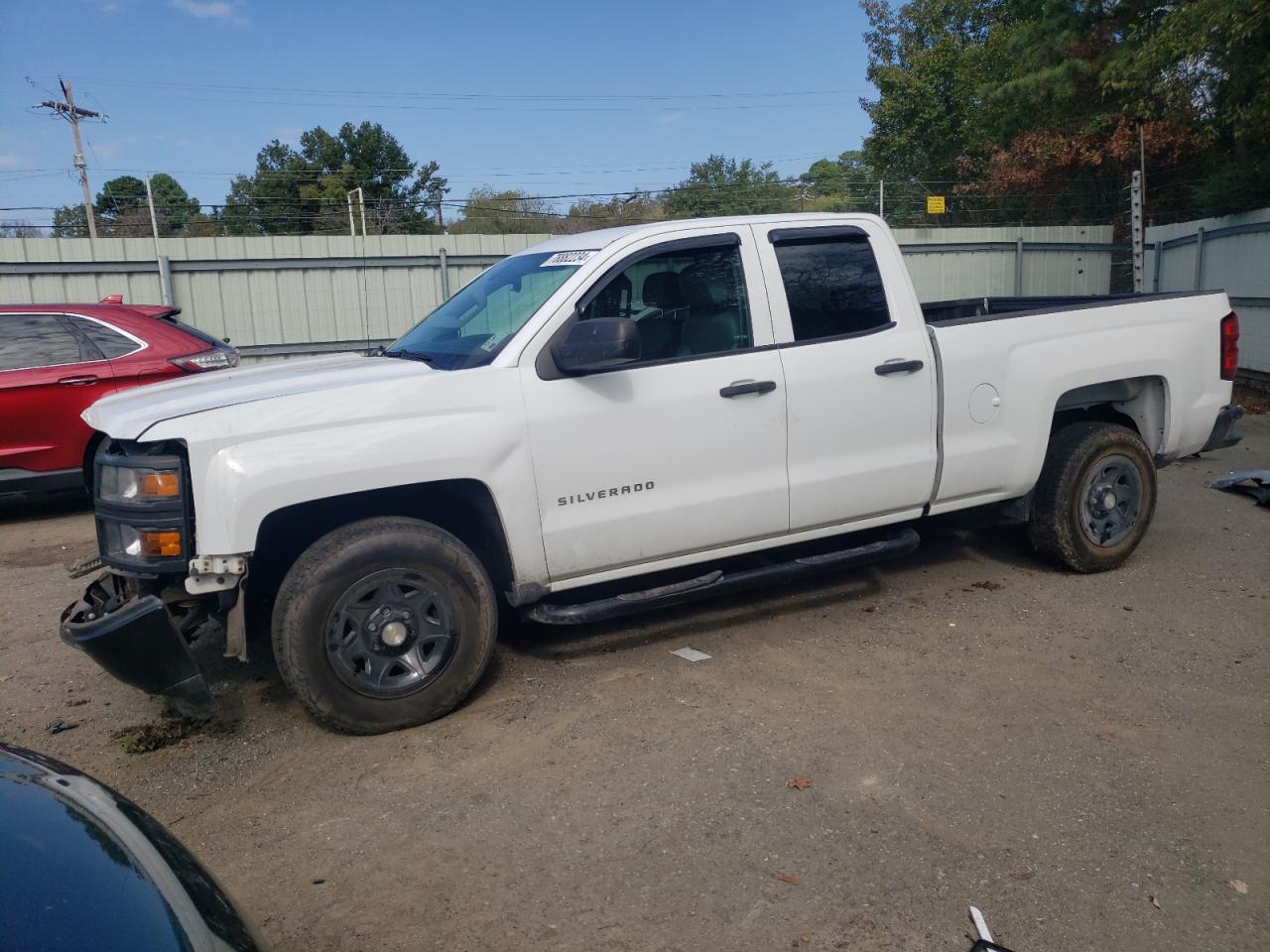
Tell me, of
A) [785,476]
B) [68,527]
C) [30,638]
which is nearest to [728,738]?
[785,476]

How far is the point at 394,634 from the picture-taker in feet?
13.3

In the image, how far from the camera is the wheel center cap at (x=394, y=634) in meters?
4.05

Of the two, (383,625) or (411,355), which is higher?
(411,355)

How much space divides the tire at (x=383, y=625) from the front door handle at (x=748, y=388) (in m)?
1.36

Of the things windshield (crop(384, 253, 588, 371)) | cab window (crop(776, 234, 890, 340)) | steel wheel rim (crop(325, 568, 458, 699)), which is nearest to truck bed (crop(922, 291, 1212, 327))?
cab window (crop(776, 234, 890, 340))

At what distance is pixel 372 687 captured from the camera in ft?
13.3

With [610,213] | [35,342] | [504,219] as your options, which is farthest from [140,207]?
[35,342]

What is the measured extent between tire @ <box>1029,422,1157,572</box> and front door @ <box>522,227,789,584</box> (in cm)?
186

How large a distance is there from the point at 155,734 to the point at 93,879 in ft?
8.37

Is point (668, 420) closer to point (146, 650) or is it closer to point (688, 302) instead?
point (688, 302)

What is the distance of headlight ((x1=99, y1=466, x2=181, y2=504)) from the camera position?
3795 mm

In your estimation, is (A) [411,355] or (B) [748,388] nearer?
(B) [748,388]

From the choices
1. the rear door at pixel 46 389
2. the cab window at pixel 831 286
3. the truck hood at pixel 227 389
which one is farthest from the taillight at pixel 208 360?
the cab window at pixel 831 286

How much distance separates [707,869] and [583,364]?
79.6 inches
